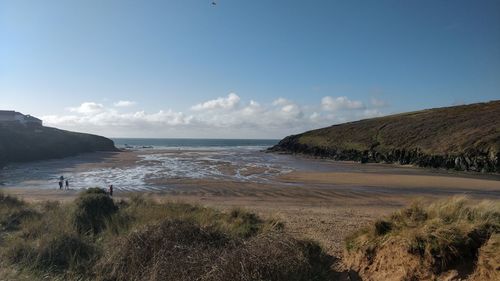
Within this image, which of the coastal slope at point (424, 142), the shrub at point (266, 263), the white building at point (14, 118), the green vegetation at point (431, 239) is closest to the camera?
the shrub at point (266, 263)

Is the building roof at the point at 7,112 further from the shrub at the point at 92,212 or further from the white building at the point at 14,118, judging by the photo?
the shrub at the point at 92,212

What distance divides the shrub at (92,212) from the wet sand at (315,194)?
18.0 ft

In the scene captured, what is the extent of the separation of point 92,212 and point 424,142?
4768 cm

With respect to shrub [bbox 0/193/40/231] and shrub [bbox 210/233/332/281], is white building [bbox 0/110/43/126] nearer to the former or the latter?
shrub [bbox 0/193/40/231]

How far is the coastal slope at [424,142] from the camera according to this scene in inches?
1629

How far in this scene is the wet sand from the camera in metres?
15.4

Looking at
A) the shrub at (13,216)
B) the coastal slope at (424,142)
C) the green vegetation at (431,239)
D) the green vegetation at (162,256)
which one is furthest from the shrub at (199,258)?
the coastal slope at (424,142)

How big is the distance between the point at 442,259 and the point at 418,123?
6106 centimetres

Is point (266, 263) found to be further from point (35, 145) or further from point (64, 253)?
point (35, 145)

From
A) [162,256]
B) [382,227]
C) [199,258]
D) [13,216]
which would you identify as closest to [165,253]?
[162,256]

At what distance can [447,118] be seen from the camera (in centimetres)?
6047

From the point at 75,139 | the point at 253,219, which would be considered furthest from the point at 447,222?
the point at 75,139

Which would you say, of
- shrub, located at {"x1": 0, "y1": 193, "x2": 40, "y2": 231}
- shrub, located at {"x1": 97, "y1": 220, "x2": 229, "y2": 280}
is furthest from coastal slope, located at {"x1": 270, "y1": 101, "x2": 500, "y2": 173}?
shrub, located at {"x1": 0, "y1": 193, "x2": 40, "y2": 231}

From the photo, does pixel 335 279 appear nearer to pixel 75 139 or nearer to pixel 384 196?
pixel 384 196
